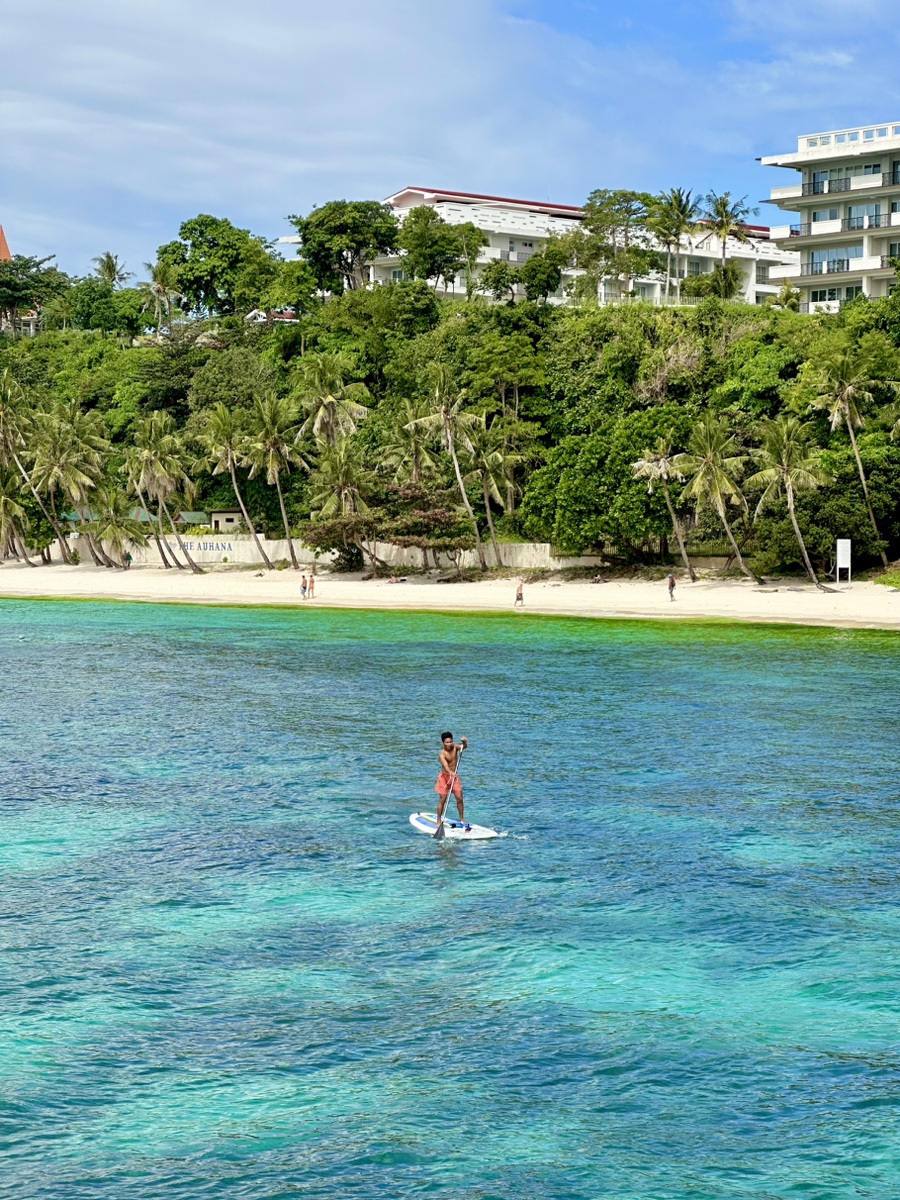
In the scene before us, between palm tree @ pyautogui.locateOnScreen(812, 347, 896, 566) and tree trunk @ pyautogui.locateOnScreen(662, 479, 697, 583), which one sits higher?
palm tree @ pyautogui.locateOnScreen(812, 347, 896, 566)

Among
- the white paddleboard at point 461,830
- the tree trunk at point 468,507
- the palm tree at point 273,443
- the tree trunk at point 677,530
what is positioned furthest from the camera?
the palm tree at point 273,443

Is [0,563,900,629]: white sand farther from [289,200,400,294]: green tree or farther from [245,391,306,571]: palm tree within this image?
[289,200,400,294]: green tree

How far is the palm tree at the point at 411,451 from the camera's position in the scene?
83.8m

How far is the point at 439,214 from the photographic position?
4823 inches

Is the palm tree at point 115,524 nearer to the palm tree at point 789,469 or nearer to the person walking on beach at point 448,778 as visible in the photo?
the palm tree at point 789,469

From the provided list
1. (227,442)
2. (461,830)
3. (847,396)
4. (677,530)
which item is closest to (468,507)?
(677,530)

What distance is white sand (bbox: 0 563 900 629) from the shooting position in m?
65.7

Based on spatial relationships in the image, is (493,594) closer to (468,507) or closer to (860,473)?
(468,507)

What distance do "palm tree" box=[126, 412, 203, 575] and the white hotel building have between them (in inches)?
1422

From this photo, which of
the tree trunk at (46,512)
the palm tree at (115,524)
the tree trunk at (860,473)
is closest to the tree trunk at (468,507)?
the tree trunk at (860,473)

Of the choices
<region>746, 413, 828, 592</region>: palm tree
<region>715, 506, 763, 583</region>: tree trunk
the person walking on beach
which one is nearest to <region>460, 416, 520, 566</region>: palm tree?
<region>715, 506, 763, 583</region>: tree trunk

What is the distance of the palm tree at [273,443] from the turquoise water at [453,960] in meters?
50.5

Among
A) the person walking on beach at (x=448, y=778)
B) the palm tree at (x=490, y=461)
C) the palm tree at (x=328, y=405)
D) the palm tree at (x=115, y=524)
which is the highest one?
the palm tree at (x=328, y=405)

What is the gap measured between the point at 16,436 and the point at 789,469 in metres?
61.6
